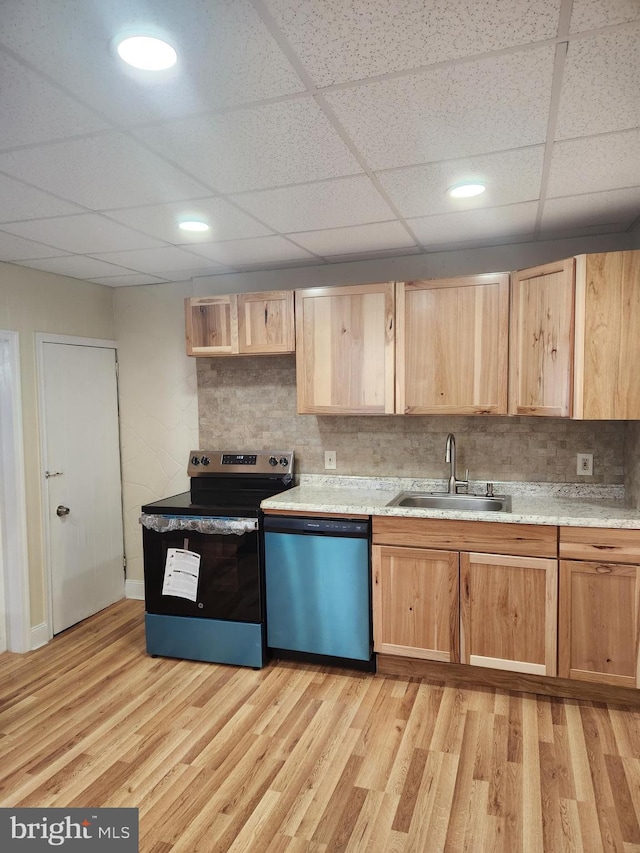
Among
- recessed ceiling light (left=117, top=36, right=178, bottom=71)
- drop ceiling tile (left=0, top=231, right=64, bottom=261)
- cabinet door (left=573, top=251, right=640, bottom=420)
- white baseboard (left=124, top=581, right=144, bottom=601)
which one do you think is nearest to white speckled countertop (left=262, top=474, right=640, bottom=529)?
cabinet door (left=573, top=251, right=640, bottom=420)

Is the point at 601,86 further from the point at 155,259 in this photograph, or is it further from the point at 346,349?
the point at 155,259

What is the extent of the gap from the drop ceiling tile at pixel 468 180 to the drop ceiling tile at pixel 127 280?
6.46 ft

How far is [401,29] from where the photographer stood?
3.94ft

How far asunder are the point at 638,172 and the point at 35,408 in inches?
130

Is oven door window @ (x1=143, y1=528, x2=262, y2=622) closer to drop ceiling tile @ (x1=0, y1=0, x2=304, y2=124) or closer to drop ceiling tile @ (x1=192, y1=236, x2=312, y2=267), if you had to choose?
drop ceiling tile @ (x1=192, y1=236, x2=312, y2=267)

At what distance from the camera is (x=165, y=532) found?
3.13 metres

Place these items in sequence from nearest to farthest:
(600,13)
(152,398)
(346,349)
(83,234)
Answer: (600,13)
(83,234)
(346,349)
(152,398)

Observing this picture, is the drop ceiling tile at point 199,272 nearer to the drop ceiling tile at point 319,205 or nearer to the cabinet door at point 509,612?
the drop ceiling tile at point 319,205

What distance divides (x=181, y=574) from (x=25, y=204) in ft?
6.44

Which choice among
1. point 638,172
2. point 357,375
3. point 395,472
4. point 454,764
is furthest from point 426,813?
point 638,172

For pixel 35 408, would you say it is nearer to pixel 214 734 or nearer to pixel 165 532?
pixel 165 532

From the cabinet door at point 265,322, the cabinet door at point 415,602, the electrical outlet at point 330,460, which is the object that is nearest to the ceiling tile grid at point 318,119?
the cabinet door at point 265,322

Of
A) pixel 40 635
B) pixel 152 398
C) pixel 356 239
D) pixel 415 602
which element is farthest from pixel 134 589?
pixel 356 239

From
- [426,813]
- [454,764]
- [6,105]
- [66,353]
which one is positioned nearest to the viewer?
[6,105]
